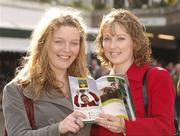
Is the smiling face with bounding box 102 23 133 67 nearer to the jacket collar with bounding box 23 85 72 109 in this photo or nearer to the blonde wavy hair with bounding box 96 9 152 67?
the blonde wavy hair with bounding box 96 9 152 67

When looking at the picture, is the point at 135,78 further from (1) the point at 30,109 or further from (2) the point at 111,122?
(1) the point at 30,109

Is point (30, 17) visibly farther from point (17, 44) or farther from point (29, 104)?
point (29, 104)

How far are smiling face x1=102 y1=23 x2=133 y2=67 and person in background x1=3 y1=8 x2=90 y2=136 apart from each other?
187 millimetres

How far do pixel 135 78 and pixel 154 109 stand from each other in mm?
242

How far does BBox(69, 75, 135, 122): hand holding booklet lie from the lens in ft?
8.32

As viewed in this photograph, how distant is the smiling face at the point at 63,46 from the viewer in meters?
2.66

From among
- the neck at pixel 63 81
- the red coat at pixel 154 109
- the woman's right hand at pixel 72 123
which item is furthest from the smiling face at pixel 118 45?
the woman's right hand at pixel 72 123

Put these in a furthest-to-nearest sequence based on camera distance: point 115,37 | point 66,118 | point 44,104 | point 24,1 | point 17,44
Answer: point 24,1
point 17,44
point 115,37
point 44,104
point 66,118

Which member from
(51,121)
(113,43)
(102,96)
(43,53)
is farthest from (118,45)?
(51,121)

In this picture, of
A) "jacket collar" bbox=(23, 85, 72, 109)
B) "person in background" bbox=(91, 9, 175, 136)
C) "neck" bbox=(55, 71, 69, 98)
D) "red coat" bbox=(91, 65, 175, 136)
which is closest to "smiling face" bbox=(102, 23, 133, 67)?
"person in background" bbox=(91, 9, 175, 136)

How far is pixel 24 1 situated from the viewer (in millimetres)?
22516

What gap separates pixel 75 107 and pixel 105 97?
0.78 ft

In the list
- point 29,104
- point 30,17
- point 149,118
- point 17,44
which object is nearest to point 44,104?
point 29,104

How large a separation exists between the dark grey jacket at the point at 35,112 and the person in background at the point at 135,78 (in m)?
0.23
